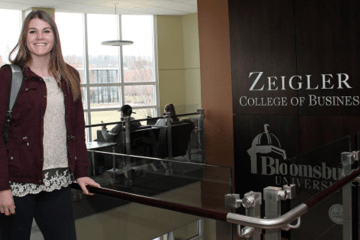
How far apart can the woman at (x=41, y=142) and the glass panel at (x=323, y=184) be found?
1.12m

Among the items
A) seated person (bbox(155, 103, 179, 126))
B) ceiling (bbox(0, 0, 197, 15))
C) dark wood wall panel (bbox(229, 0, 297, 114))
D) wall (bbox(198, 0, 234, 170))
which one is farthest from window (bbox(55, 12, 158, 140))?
dark wood wall panel (bbox(229, 0, 297, 114))

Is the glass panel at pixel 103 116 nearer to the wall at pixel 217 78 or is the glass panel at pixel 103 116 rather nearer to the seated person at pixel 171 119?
the seated person at pixel 171 119

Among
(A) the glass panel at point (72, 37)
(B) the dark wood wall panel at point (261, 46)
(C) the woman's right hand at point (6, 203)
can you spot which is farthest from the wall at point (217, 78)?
(A) the glass panel at point (72, 37)

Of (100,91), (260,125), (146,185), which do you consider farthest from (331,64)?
(100,91)

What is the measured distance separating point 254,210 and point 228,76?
4.05 m

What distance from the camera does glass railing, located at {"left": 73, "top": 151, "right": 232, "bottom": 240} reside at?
182cm

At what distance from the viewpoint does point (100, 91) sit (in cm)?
1027

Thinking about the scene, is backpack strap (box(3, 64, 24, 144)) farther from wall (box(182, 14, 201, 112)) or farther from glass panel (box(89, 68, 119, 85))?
wall (box(182, 14, 201, 112))

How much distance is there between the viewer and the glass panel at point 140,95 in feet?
35.3

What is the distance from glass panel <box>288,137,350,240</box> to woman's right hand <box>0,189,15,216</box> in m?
1.30

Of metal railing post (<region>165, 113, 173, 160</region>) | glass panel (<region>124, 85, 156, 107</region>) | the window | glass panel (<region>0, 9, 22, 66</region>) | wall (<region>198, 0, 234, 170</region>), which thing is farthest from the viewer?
glass panel (<region>124, 85, 156, 107</region>)

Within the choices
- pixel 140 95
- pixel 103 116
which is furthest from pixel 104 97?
pixel 140 95

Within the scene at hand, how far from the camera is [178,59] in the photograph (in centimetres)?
1123

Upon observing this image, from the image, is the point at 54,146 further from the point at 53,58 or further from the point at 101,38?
the point at 101,38
